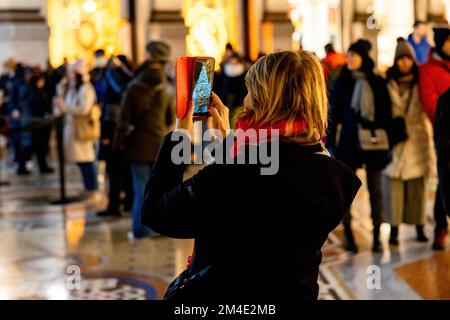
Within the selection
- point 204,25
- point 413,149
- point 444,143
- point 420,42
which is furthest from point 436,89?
point 204,25

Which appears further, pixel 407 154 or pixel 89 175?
pixel 89 175

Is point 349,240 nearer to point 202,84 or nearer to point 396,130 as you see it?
point 396,130

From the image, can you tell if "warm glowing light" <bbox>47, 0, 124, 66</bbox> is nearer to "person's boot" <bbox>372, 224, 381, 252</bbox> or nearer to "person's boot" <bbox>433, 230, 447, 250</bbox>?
"person's boot" <bbox>372, 224, 381, 252</bbox>

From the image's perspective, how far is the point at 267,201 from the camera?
2.67 metres

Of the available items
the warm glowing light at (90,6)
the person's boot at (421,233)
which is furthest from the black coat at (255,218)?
the warm glowing light at (90,6)

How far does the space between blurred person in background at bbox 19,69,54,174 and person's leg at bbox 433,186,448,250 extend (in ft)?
24.3

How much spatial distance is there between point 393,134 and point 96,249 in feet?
8.96

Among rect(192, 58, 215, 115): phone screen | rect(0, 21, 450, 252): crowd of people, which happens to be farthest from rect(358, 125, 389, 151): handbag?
rect(192, 58, 215, 115): phone screen

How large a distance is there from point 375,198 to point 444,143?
11.0ft

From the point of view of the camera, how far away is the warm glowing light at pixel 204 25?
1936 centimetres

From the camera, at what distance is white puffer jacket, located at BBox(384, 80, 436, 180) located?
304 inches

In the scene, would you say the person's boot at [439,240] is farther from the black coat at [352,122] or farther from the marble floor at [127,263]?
the black coat at [352,122]

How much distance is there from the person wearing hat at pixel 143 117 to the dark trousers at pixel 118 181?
50.6 inches

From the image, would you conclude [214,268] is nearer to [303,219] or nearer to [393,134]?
[303,219]
